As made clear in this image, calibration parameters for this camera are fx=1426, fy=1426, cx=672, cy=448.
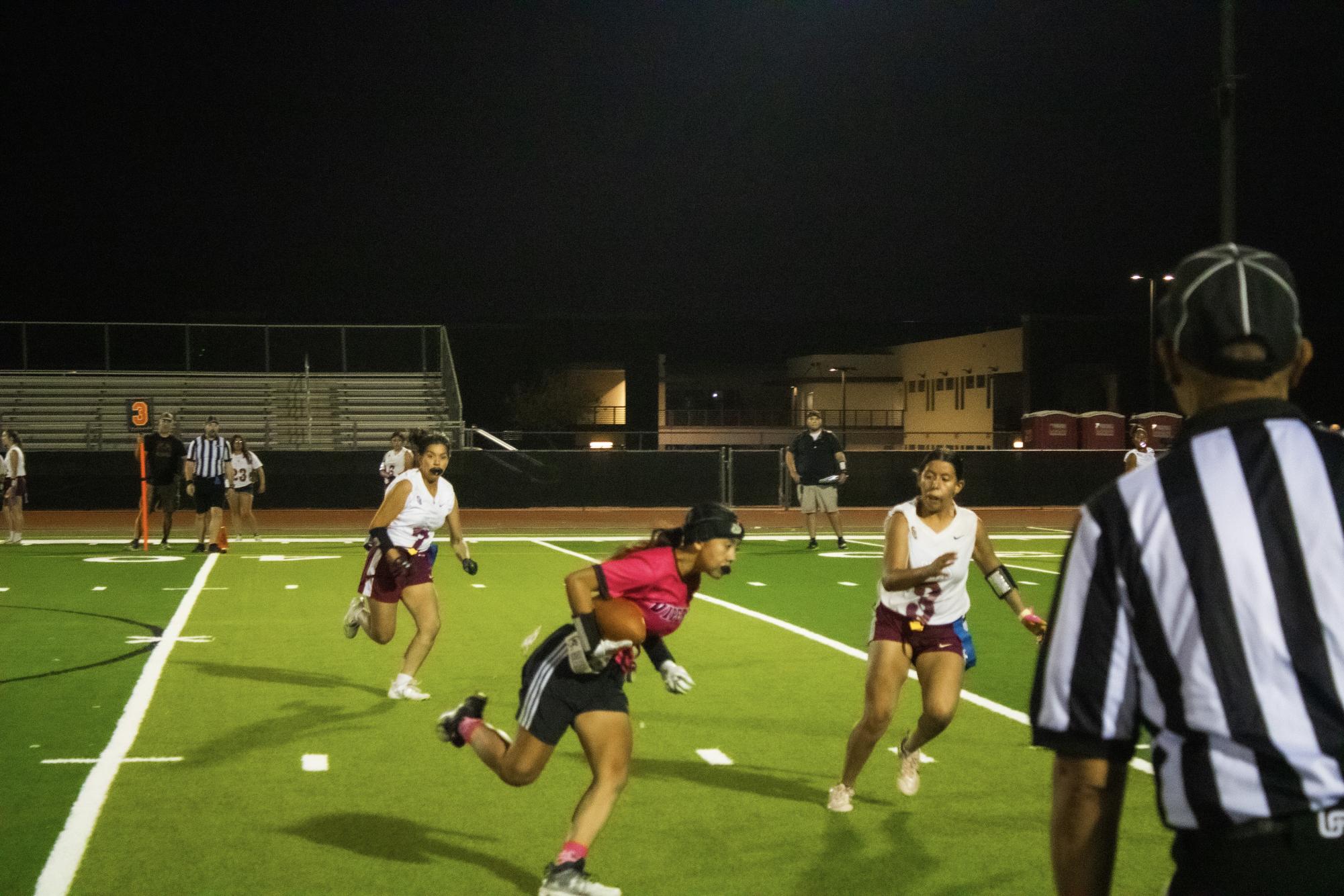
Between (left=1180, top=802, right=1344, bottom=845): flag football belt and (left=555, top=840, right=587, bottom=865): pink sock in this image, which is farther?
(left=555, top=840, right=587, bottom=865): pink sock

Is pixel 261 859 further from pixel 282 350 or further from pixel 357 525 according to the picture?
pixel 282 350

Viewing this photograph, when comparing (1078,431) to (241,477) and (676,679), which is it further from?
(676,679)

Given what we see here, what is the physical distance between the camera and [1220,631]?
7.22 ft

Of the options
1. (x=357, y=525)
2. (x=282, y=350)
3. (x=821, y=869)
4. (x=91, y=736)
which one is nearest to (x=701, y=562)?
(x=821, y=869)

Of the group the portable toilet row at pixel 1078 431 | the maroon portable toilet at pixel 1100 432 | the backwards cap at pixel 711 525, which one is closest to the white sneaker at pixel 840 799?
the backwards cap at pixel 711 525

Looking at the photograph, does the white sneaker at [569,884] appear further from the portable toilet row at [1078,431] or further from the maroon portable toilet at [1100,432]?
the maroon portable toilet at [1100,432]

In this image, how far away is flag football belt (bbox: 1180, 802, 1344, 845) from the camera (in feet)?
7.12

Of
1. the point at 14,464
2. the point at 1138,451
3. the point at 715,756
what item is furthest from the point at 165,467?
the point at 715,756

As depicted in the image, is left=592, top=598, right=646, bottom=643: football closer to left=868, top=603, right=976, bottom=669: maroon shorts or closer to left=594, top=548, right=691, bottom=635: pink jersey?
left=594, top=548, right=691, bottom=635: pink jersey

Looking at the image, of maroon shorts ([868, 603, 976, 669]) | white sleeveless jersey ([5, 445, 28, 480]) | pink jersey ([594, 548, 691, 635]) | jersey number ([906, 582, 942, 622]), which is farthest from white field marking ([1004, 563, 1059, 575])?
white sleeveless jersey ([5, 445, 28, 480])

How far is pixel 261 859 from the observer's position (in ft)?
20.2

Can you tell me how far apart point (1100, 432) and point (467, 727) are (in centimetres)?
3779

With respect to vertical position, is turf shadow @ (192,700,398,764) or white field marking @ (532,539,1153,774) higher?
turf shadow @ (192,700,398,764)

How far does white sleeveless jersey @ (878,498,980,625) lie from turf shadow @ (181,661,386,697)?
15.1 feet
